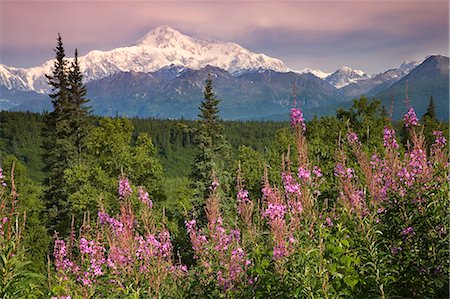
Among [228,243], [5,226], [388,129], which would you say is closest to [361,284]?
[228,243]

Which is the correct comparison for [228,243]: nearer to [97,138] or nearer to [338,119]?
[97,138]

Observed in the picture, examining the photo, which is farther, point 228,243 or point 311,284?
point 228,243

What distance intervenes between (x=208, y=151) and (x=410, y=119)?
27.9 metres

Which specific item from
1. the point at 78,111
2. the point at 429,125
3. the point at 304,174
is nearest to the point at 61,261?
the point at 304,174

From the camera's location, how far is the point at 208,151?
112 ft

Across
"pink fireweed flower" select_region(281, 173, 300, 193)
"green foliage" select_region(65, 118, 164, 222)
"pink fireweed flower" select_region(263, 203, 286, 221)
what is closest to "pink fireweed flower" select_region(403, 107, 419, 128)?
"pink fireweed flower" select_region(281, 173, 300, 193)

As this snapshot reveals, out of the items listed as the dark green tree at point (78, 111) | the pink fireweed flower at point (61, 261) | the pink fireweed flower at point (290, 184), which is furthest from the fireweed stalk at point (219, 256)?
the dark green tree at point (78, 111)

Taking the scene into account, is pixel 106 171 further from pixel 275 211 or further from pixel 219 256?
pixel 275 211

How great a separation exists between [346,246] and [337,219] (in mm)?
793

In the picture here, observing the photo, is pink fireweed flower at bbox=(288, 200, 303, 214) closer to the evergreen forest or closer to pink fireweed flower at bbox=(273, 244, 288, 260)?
the evergreen forest

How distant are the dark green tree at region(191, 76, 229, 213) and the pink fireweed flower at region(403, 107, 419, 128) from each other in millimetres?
25240

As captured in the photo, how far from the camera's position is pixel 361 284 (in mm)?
4867

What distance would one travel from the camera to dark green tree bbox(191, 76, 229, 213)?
33.4 meters

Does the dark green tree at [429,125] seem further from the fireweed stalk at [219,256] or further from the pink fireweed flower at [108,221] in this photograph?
the pink fireweed flower at [108,221]
